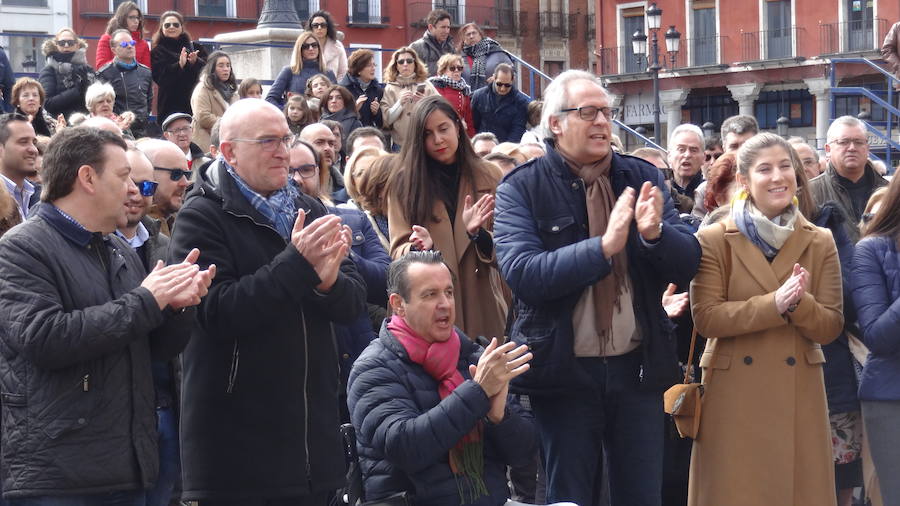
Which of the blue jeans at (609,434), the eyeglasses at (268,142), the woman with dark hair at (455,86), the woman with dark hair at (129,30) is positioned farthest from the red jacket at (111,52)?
the blue jeans at (609,434)

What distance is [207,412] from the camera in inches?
187

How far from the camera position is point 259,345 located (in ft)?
15.6

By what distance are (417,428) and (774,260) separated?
186 centimetres

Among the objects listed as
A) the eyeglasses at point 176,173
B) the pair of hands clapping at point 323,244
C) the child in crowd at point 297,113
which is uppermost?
the child in crowd at point 297,113

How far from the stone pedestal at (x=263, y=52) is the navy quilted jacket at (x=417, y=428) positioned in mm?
12697

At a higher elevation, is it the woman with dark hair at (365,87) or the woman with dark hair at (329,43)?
the woman with dark hair at (329,43)

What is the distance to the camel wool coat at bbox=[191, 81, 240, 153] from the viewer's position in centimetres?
1262

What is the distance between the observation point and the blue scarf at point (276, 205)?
4887 millimetres

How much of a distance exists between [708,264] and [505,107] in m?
7.59

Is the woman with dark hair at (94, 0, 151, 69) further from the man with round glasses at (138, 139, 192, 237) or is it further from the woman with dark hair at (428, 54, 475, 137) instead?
the man with round glasses at (138, 139, 192, 237)

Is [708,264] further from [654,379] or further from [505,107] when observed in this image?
[505,107]

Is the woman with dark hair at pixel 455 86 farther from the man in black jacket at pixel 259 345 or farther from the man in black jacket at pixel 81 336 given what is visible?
the man in black jacket at pixel 81 336

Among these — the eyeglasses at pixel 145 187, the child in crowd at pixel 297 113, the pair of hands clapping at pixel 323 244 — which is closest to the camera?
the pair of hands clapping at pixel 323 244

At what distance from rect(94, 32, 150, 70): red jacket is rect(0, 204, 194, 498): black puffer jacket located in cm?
1011
